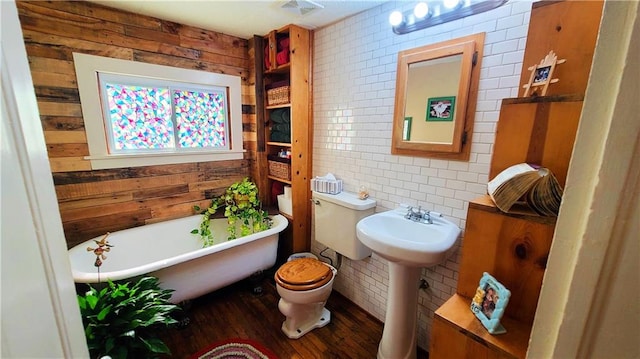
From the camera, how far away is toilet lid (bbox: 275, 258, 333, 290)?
1.77 meters

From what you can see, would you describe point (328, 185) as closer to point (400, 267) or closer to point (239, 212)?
point (400, 267)

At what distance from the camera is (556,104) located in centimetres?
86

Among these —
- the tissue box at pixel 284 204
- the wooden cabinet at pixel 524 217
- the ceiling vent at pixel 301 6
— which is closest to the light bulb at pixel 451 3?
the wooden cabinet at pixel 524 217

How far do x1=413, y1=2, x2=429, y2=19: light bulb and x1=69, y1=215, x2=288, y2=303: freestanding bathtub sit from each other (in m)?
1.91

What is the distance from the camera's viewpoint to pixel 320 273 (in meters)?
A: 1.88

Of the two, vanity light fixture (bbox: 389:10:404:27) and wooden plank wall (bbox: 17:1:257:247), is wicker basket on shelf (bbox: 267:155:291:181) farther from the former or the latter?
vanity light fixture (bbox: 389:10:404:27)

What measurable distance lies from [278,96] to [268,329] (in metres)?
2.04

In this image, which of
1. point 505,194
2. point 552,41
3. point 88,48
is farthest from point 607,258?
point 88,48

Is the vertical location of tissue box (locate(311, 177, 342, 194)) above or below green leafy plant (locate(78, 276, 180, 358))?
above

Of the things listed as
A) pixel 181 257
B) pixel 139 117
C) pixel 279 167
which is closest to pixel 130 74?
pixel 139 117

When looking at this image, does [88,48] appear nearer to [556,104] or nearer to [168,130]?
[168,130]

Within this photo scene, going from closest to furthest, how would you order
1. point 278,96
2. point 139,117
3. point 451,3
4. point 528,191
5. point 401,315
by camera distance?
point 528,191 < point 451,3 < point 401,315 < point 139,117 < point 278,96

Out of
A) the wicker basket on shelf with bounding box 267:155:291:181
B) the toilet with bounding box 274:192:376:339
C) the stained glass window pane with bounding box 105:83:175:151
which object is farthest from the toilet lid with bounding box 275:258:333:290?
the stained glass window pane with bounding box 105:83:175:151

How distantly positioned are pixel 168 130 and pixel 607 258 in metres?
2.87
